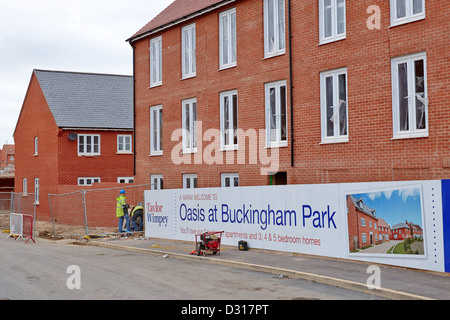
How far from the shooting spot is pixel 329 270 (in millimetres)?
12938

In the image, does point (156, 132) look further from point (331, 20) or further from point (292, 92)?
point (331, 20)

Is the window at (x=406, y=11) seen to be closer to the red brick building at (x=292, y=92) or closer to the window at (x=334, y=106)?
the red brick building at (x=292, y=92)

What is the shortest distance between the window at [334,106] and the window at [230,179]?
187 inches

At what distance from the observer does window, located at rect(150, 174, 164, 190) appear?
84.3 feet

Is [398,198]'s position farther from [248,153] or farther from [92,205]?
[92,205]

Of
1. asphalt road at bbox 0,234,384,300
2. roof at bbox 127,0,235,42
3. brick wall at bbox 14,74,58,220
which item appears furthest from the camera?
brick wall at bbox 14,74,58,220

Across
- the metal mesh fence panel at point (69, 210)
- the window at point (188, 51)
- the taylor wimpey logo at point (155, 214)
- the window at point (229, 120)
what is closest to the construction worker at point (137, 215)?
the taylor wimpey logo at point (155, 214)

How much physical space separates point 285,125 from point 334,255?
6074 millimetres

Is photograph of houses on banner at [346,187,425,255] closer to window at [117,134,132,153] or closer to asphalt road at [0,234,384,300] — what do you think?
asphalt road at [0,234,384,300]

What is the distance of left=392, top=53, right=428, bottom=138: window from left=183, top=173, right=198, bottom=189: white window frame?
1006 centimetres

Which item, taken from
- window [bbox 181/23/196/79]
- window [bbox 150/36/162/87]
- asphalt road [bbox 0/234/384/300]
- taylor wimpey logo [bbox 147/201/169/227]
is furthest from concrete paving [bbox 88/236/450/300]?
window [bbox 150/36/162/87]

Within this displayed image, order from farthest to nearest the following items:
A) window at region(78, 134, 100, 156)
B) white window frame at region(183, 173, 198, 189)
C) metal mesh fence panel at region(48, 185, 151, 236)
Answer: window at region(78, 134, 100, 156) → metal mesh fence panel at region(48, 185, 151, 236) → white window frame at region(183, 173, 198, 189)

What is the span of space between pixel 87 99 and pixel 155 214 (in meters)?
21.0

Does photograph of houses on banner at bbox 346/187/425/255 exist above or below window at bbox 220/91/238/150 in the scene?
below
